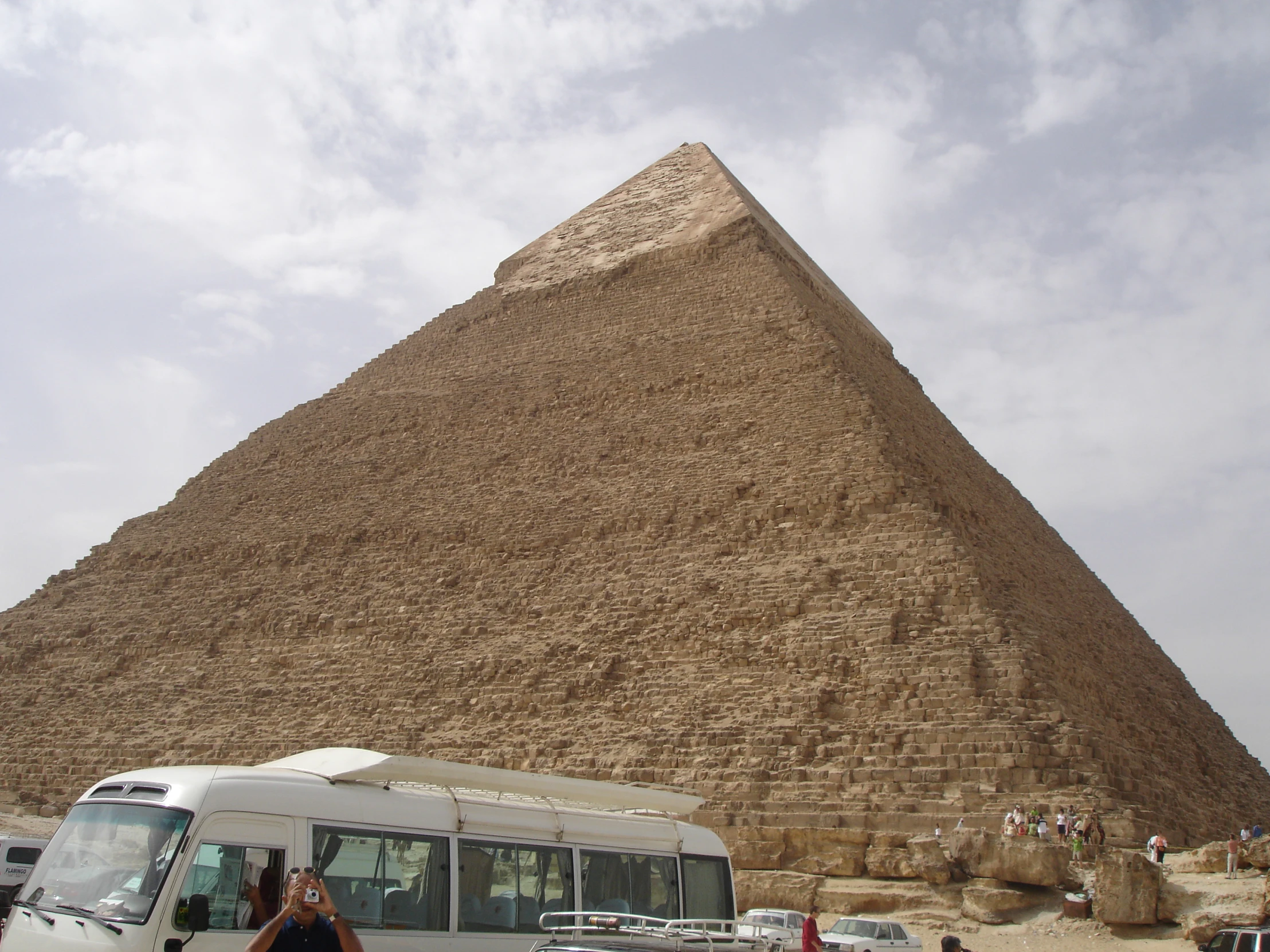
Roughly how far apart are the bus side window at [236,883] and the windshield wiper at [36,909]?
0.56 meters

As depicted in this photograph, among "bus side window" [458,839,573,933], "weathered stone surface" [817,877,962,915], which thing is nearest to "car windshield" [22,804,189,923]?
"bus side window" [458,839,573,933]

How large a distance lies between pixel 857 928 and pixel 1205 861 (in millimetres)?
3524

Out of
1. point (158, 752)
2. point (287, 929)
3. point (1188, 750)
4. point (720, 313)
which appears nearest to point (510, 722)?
point (158, 752)

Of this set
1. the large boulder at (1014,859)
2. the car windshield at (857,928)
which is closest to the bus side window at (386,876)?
the car windshield at (857,928)

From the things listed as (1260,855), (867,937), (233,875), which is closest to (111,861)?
(233,875)

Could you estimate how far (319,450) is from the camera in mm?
23547

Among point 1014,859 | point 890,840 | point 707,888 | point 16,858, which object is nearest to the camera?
point 707,888

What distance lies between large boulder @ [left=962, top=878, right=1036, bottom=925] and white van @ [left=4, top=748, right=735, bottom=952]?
16.2 ft

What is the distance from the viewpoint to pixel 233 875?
195 inches

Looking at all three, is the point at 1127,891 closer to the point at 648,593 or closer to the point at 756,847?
the point at 756,847

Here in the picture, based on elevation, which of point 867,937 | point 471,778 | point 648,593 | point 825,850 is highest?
point 648,593

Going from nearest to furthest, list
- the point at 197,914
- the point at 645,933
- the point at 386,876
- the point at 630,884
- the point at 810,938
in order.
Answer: the point at 197,914 < the point at 645,933 < the point at 386,876 < the point at 630,884 < the point at 810,938

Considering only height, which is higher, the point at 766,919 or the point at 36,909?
the point at 36,909

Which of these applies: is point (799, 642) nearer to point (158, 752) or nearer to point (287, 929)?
point (158, 752)
